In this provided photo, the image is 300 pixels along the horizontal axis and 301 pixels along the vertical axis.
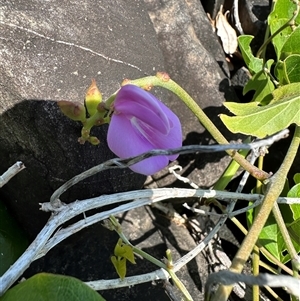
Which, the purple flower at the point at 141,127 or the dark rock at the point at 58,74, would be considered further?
the dark rock at the point at 58,74

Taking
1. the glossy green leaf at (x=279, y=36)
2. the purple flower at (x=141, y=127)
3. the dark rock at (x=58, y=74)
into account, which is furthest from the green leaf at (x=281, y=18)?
the purple flower at (x=141, y=127)

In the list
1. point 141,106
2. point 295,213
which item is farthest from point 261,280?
point 295,213

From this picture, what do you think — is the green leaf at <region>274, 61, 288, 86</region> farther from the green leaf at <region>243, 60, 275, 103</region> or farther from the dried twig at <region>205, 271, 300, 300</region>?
the dried twig at <region>205, 271, 300, 300</region>

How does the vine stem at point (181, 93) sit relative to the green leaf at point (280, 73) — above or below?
above

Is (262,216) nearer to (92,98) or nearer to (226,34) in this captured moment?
(92,98)

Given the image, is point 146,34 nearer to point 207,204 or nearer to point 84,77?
point 84,77

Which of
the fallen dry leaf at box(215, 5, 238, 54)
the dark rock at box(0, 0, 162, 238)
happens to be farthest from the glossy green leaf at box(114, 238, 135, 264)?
the fallen dry leaf at box(215, 5, 238, 54)

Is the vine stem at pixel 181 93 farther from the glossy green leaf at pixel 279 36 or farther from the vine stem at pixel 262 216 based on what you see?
the glossy green leaf at pixel 279 36
